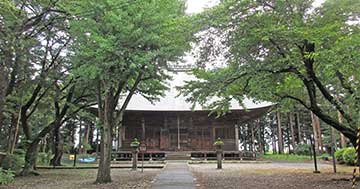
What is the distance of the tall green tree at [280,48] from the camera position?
26.1 ft

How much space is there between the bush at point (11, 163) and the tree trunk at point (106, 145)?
4388 mm

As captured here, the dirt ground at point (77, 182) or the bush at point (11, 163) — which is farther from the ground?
the bush at point (11, 163)

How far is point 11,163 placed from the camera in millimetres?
13586

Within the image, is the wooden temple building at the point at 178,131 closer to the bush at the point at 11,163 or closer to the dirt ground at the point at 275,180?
the dirt ground at the point at 275,180

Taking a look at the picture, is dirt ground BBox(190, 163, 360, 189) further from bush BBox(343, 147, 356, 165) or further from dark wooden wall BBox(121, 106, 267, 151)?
dark wooden wall BBox(121, 106, 267, 151)

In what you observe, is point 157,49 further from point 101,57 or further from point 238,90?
point 238,90

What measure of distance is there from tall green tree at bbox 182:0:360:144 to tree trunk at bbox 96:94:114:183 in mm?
3251

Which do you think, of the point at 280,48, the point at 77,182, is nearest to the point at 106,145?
the point at 77,182

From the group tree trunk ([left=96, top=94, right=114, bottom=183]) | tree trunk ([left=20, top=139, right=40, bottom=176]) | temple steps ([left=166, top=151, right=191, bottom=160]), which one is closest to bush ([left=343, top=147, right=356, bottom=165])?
temple steps ([left=166, top=151, right=191, bottom=160])

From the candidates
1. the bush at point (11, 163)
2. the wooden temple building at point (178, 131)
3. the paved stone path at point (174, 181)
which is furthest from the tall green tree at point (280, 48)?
the wooden temple building at point (178, 131)

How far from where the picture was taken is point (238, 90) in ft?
39.2

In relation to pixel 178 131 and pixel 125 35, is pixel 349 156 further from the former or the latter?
pixel 125 35

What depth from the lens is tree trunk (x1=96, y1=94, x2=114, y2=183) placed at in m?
11.5

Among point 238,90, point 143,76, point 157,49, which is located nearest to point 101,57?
point 157,49
